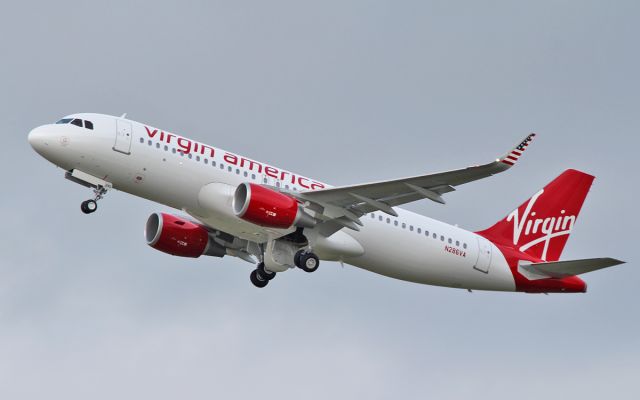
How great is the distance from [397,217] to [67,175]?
1299 cm

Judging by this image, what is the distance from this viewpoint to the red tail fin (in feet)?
166

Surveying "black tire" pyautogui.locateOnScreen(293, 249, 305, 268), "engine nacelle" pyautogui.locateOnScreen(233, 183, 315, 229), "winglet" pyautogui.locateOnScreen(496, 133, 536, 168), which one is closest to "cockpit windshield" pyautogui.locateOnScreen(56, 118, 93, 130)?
"engine nacelle" pyautogui.locateOnScreen(233, 183, 315, 229)

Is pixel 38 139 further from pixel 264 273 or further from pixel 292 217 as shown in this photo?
pixel 264 273

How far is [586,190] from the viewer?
171 ft

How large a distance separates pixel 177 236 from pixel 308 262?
21.5 ft

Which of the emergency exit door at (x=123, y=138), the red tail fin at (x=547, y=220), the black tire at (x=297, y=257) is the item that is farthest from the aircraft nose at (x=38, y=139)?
the red tail fin at (x=547, y=220)

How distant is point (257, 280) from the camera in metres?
48.9

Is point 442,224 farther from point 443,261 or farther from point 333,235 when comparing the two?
point 333,235

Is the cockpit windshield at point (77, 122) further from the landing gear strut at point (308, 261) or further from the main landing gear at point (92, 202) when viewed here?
the landing gear strut at point (308, 261)

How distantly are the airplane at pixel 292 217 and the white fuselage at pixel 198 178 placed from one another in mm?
40

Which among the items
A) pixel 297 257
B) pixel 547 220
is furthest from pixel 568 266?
pixel 297 257

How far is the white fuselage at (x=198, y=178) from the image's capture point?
4266cm

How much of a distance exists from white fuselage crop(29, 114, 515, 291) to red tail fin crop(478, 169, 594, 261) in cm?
468

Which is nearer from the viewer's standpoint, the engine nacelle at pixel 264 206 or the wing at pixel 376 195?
the wing at pixel 376 195
